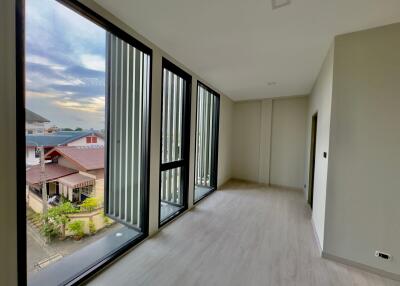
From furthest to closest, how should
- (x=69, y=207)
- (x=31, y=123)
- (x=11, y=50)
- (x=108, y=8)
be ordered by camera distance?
(x=69, y=207)
(x=108, y=8)
(x=31, y=123)
(x=11, y=50)

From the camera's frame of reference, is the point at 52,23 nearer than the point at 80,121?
Yes

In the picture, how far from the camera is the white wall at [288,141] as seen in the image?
16.8ft

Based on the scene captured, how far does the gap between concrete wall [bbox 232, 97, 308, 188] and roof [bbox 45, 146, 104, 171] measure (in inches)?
174

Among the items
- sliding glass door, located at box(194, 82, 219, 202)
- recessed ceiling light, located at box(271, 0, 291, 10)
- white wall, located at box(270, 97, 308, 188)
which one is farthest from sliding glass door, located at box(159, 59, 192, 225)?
white wall, located at box(270, 97, 308, 188)

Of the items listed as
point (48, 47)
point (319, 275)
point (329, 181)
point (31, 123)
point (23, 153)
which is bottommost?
point (319, 275)

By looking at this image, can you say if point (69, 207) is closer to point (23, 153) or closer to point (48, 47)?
point (23, 153)

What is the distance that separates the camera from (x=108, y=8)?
5.97ft

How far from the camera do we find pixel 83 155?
6.95ft

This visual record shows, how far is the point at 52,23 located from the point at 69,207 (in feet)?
5.94

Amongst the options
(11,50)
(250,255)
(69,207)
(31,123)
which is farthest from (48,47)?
(250,255)

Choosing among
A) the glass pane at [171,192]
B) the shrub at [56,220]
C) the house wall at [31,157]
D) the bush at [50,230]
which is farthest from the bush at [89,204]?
the glass pane at [171,192]

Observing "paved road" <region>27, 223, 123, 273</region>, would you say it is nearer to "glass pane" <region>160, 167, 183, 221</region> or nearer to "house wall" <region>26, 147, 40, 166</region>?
"house wall" <region>26, 147, 40, 166</region>

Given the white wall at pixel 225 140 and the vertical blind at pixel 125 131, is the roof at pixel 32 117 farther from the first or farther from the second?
the white wall at pixel 225 140

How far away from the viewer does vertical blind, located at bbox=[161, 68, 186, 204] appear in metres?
3.03
